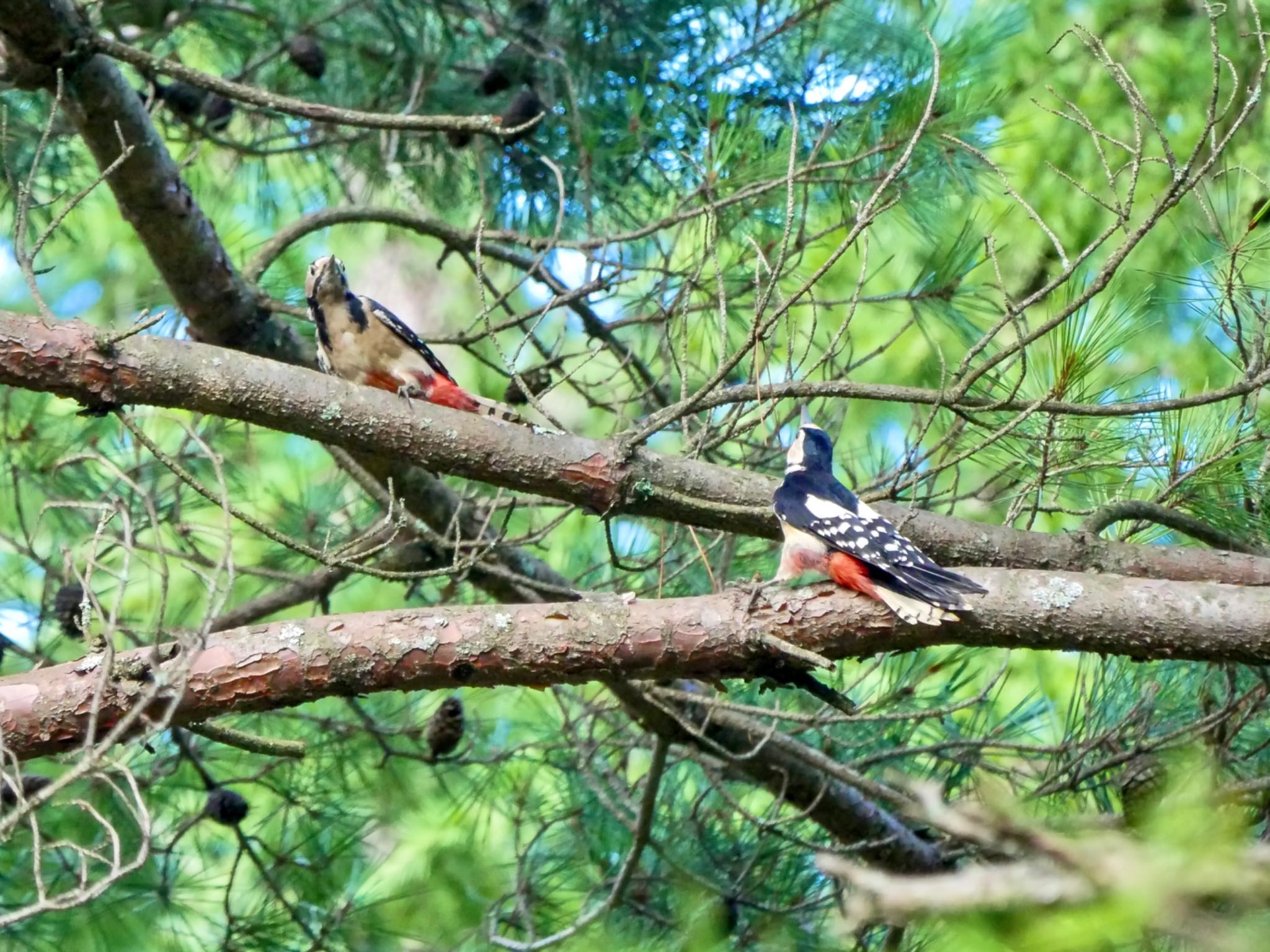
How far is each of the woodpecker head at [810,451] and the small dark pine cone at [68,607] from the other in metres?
1.72

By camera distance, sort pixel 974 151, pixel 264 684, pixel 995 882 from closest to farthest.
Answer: pixel 995 882, pixel 264 684, pixel 974 151

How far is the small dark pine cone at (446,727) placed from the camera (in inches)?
128

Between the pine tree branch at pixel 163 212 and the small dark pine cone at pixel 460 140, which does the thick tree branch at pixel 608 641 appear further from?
the small dark pine cone at pixel 460 140

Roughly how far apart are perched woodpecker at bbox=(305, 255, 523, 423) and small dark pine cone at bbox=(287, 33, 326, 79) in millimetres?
647

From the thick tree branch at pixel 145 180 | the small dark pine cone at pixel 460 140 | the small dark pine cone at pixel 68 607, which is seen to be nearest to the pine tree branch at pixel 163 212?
the thick tree branch at pixel 145 180

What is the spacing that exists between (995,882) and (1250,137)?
482 centimetres

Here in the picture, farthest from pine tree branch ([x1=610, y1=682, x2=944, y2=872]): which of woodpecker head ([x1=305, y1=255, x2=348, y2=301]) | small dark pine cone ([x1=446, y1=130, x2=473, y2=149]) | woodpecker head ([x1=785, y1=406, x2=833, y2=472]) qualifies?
small dark pine cone ([x1=446, y1=130, x2=473, y2=149])

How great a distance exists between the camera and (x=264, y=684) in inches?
77.2

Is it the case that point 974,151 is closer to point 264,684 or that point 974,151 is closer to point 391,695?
point 264,684

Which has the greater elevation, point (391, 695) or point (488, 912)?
point (391, 695)

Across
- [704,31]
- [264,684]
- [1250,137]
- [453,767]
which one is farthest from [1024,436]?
[1250,137]

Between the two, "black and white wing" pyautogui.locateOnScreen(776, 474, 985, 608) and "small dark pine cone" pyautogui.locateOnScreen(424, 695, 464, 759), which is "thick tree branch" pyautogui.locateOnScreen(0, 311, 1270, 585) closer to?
"black and white wing" pyautogui.locateOnScreen(776, 474, 985, 608)

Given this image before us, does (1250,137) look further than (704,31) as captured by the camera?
Yes

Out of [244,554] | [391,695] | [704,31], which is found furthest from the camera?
[244,554]
